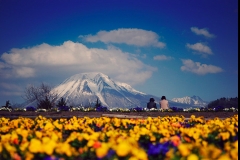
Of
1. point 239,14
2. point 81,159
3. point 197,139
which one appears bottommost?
point 81,159

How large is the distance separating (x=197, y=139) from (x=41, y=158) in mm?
3302

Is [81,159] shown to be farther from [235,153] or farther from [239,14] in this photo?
[239,14]

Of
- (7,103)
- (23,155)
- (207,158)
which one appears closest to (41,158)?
(23,155)

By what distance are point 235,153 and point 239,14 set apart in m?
2.38

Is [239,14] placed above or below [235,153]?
above

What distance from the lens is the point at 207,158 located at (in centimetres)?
353

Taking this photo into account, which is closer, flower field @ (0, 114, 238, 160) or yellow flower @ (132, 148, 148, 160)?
yellow flower @ (132, 148, 148, 160)

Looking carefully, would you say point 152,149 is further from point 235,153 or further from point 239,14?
point 239,14

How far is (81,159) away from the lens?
5348 millimetres

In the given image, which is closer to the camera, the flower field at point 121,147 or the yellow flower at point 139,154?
the yellow flower at point 139,154

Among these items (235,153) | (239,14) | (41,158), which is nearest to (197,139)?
(235,153)

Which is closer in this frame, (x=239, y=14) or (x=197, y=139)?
(x=239, y=14)

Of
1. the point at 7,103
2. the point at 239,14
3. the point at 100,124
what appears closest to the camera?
the point at 239,14

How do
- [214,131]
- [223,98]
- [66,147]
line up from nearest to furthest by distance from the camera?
[66,147]
[214,131]
[223,98]
